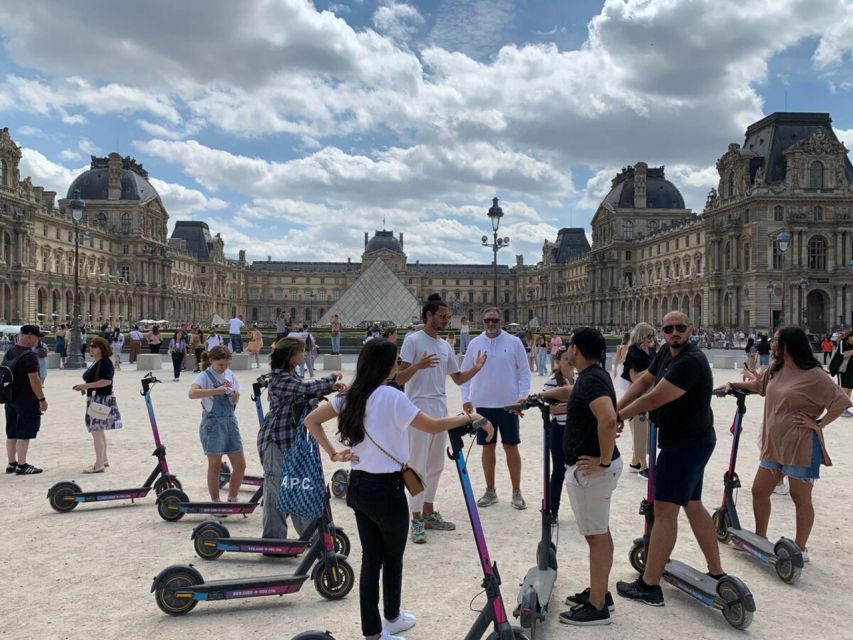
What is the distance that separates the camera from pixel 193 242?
92.4 metres

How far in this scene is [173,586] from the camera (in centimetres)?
361

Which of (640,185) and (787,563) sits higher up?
(640,185)

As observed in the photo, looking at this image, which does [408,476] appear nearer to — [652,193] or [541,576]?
[541,576]

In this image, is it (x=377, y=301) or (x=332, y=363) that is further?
(x=377, y=301)

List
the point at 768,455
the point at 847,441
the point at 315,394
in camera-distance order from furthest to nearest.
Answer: the point at 847,441
the point at 768,455
the point at 315,394

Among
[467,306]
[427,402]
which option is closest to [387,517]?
[427,402]

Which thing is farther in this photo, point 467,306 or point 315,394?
point 467,306

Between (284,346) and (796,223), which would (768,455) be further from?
(796,223)

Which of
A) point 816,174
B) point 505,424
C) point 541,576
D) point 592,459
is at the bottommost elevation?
point 541,576

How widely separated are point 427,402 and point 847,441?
714 centimetres

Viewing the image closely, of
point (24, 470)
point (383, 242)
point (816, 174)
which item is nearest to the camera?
point (24, 470)

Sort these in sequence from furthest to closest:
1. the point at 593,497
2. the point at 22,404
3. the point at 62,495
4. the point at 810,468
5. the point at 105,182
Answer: the point at 105,182
the point at 22,404
the point at 62,495
the point at 810,468
the point at 593,497

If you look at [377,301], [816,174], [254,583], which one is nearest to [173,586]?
[254,583]

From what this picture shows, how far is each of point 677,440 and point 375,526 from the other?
1830mm
